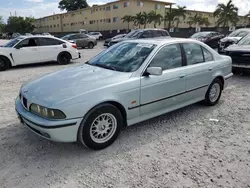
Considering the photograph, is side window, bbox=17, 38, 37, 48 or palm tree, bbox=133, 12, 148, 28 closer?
side window, bbox=17, 38, 37, 48

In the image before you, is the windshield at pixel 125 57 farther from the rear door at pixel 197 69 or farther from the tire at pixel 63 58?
the tire at pixel 63 58

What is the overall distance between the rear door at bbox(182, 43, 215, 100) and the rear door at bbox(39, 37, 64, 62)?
7.54 metres

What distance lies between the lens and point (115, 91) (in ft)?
9.89

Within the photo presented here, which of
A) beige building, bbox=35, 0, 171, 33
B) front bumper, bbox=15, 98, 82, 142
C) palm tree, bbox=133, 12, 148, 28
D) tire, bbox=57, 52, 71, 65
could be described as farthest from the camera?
beige building, bbox=35, 0, 171, 33

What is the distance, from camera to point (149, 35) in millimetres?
13789

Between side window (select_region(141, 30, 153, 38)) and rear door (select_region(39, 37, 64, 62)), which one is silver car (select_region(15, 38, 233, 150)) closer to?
rear door (select_region(39, 37, 64, 62))

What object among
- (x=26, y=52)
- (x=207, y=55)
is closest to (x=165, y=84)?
(x=207, y=55)

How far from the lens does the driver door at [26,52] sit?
919 centimetres

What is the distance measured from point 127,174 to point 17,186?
4.14ft

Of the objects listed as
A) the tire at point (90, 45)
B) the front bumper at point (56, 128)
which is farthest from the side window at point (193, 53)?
the tire at point (90, 45)

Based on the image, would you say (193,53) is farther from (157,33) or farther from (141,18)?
(141,18)

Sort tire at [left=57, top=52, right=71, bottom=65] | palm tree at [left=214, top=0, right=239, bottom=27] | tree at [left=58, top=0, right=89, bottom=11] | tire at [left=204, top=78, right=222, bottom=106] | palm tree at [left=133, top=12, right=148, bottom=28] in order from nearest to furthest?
tire at [left=204, top=78, right=222, bottom=106] < tire at [left=57, top=52, right=71, bottom=65] < palm tree at [left=214, top=0, right=239, bottom=27] < palm tree at [left=133, top=12, right=148, bottom=28] < tree at [left=58, top=0, right=89, bottom=11]

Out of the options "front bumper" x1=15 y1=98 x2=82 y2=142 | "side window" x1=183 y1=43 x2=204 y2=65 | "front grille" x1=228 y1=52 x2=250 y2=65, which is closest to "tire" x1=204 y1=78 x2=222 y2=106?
"side window" x1=183 y1=43 x2=204 y2=65

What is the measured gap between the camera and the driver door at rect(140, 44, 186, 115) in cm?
340
